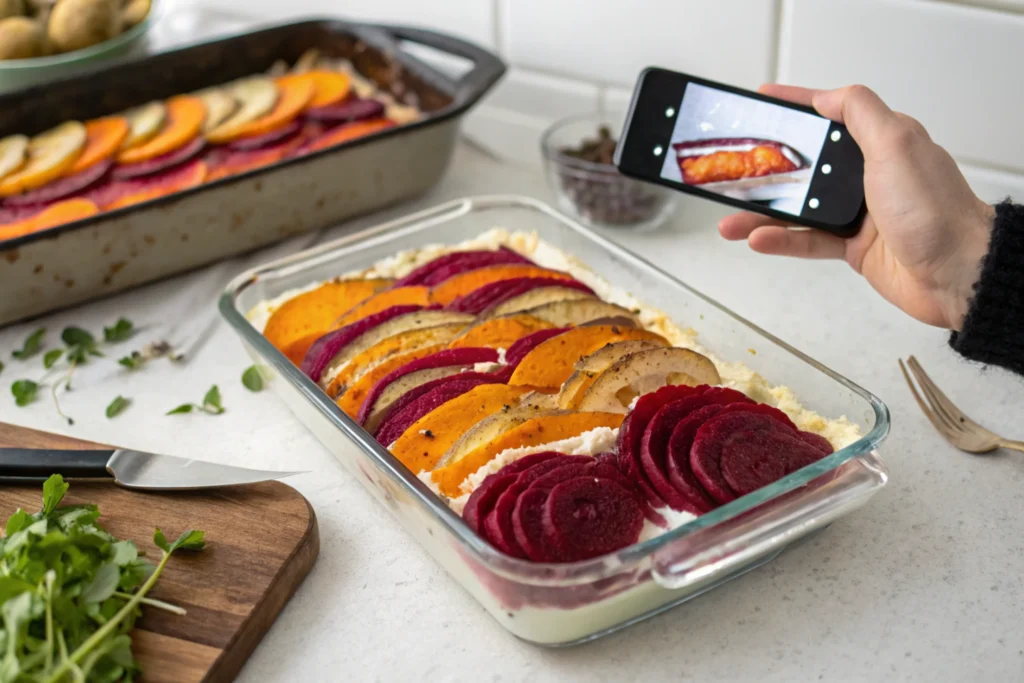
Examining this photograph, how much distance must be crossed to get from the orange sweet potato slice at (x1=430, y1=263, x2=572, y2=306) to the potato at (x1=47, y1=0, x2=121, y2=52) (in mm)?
1459

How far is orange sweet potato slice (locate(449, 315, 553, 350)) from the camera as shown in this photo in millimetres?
1657

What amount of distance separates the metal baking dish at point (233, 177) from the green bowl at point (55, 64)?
116mm

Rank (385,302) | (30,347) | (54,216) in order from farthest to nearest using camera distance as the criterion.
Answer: (54,216) < (30,347) < (385,302)

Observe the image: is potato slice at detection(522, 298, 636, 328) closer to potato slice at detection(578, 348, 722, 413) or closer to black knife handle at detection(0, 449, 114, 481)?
potato slice at detection(578, 348, 722, 413)

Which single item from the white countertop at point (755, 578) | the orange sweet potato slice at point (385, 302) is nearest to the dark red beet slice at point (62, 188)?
the white countertop at point (755, 578)

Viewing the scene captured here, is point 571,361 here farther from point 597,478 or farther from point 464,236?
point 464,236

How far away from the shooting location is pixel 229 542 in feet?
4.76

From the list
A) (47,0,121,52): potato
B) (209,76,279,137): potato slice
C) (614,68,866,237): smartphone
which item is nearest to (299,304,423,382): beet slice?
(614,68,866,237): smartphone

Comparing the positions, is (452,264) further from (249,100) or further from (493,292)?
(249,100)

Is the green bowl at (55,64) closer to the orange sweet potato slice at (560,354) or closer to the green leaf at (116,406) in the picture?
the green leaf at (116,406)

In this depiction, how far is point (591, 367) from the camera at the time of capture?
5.02 ft

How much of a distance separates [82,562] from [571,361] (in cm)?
74

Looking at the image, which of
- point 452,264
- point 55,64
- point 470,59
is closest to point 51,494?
point 452,264

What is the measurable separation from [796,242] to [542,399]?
55 cm
